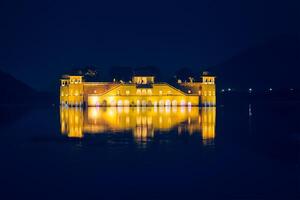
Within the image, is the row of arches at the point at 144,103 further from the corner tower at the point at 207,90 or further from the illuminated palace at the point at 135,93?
the corner tower at the point at 207,90

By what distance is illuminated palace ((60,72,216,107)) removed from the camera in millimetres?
85312

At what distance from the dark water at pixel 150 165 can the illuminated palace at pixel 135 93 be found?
50.5 m

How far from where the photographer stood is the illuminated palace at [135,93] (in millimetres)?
85312

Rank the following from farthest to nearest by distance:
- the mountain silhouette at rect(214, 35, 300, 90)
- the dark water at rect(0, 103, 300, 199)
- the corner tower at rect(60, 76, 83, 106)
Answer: the mountain silhouette at rect(214, 35, 300, 90) → the corner tower at rect(60, 76, 83, 106) → the dark water at rect(0, 103, 300, 199)

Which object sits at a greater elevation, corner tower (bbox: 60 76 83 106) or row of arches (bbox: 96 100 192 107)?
corner tower (bbox: 60 76 83 106)

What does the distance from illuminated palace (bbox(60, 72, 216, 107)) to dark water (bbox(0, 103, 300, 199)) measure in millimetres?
50543

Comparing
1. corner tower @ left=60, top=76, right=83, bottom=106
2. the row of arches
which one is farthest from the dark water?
corner tower @ left=60, top=76, right=83, bottom=106

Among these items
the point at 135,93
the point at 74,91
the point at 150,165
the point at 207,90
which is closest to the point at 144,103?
the point at 135,93

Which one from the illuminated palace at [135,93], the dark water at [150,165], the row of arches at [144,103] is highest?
the illuminated palace at [135,93]

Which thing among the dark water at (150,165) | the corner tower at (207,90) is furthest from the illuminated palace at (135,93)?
the dark water at (150,165)

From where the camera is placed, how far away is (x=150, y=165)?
21578mm

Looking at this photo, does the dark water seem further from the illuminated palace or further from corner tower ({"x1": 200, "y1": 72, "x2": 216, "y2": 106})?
corner tower ({"x1": 200, "y1": 72, "x2": 216, "y2": 106})

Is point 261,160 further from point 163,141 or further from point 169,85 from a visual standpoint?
point 169,85

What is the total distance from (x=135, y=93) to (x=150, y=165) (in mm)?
64629
